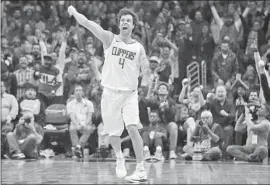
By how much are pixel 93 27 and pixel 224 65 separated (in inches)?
330

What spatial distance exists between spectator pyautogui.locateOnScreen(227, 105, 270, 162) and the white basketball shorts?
478 cm

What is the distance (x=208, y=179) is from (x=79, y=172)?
233 centimetres

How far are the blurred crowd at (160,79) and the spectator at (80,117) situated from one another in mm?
24

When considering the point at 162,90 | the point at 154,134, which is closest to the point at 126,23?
the point at 154,134

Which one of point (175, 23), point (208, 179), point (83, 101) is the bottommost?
point (208, 179)

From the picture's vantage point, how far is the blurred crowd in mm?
14859

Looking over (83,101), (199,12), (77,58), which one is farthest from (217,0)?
(83,101)

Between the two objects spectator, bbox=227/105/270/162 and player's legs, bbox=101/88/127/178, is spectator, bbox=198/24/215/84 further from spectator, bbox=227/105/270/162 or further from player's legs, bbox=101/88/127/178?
player's legs, bbox=101/88/127/178

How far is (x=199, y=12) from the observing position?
66.5ft

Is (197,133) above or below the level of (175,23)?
below

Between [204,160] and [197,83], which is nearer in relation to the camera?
[204,160]

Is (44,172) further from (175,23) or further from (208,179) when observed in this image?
(175,23)

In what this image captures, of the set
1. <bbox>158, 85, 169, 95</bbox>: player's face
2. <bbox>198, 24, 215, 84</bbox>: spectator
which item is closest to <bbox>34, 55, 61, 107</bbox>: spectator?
<bbox>158, 85, 169, 95</bbox>: player's face

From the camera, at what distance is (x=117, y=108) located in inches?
388
